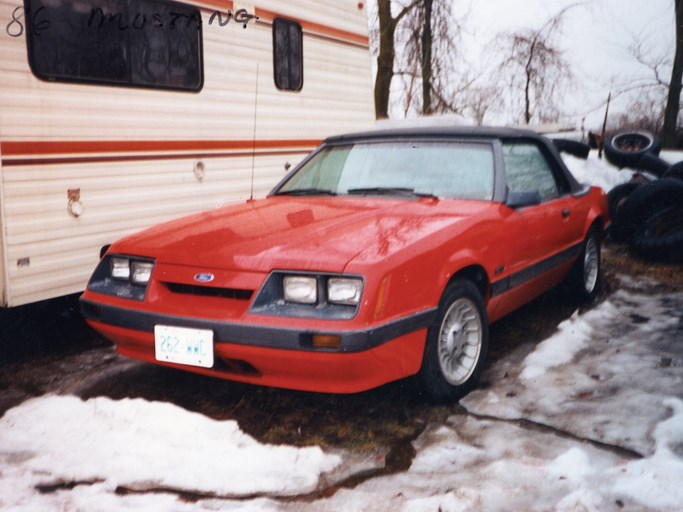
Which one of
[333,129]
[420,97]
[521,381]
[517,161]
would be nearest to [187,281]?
[521,381]

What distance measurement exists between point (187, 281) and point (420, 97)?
1878 cm

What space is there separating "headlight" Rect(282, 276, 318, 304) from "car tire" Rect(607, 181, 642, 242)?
593cm

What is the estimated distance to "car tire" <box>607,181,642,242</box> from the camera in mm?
8117

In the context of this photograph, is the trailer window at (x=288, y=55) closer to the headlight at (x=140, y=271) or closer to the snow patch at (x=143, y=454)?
the headlight at (x=140, y=271)

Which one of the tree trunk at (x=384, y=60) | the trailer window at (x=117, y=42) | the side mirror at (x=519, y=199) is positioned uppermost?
the tree trunk at (x=384, y=60)

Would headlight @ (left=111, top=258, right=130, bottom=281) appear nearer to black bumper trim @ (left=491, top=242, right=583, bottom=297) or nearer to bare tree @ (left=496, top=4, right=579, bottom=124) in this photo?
black bumper trim @ (left=491, top=242, right=583, bottom=297)

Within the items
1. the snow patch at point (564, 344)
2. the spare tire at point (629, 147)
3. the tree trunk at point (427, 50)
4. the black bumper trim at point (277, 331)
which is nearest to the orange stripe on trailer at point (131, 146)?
the black bumper trim at point (277, 331)

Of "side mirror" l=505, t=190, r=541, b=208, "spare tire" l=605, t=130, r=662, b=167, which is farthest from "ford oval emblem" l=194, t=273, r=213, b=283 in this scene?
"spare tire" l=605, t=130, r=662, b=167

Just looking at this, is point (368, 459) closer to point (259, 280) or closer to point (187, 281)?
point (259, 280)

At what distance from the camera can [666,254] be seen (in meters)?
7.11

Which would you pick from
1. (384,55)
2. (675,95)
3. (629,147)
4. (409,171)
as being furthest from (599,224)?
(675,95)

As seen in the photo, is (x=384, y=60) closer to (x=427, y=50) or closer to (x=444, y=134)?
(x=427, y=50)

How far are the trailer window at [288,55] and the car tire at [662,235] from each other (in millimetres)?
3882

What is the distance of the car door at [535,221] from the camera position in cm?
421
